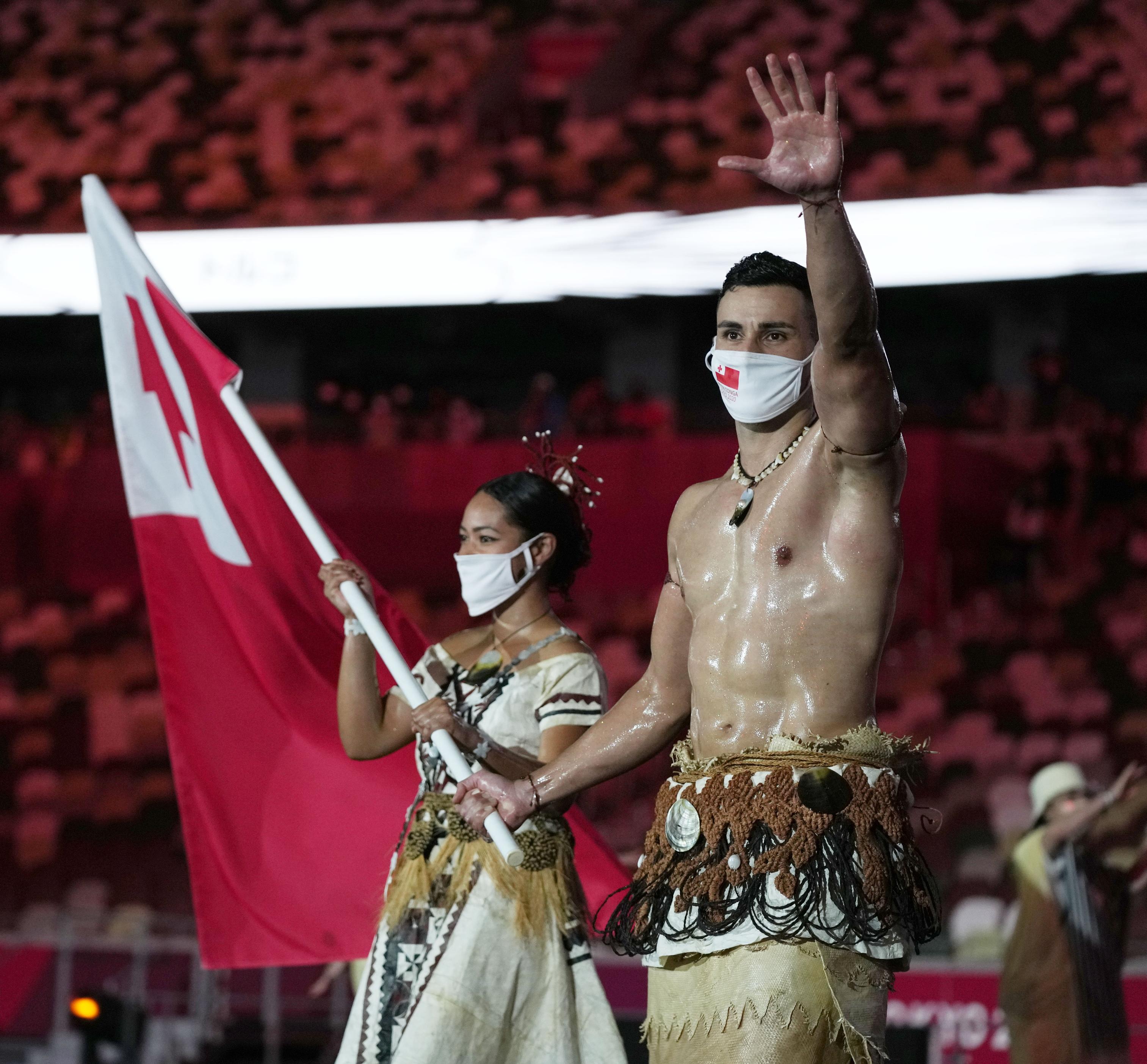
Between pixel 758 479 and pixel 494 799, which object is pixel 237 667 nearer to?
pixel 494 799

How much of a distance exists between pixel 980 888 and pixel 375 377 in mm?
6150

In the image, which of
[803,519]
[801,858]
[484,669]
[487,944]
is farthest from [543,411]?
[801,858]

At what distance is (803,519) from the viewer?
7.42 feet

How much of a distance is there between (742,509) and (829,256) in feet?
1.47

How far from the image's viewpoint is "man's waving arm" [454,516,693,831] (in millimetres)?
2520

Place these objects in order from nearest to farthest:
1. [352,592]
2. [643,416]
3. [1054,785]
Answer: [352,592], [1054,785], [643,416]

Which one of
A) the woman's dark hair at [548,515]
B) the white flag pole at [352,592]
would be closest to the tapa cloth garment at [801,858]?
the white flag pole at [352,592]

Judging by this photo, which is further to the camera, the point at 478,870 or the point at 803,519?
the point at 478,870

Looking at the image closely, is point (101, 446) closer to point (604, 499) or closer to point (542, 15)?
point (604, 499)

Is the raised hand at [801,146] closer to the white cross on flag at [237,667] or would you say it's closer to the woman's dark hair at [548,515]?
the woman's dark hair at [548,515]

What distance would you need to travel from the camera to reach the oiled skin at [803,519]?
2012 mm

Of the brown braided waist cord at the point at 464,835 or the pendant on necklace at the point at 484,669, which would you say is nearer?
the brown braided waist cord at the point at 464,835

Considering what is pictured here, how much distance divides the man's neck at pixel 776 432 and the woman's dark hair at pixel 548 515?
1059mm

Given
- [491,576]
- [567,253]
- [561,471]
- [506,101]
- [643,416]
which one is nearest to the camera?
[491,576]
